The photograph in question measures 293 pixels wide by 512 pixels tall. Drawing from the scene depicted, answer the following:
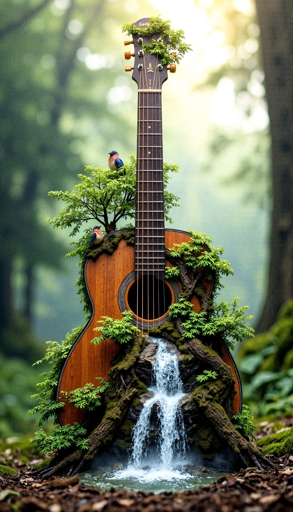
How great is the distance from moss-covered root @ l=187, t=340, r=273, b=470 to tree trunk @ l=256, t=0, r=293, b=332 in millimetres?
5876

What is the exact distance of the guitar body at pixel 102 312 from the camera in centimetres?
471

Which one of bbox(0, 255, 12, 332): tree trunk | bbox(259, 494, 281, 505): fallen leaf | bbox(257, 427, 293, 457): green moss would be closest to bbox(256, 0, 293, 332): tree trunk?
bbox(257, 427, 293, 457): green moss

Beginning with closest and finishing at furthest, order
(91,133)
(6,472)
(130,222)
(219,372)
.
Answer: (219,372)
(6,472)
(130,222)
(91,133)

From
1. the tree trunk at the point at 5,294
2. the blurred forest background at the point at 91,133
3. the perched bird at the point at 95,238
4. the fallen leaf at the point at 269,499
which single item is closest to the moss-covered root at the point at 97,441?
the perched bird at the point at 95,238

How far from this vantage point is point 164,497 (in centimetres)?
343

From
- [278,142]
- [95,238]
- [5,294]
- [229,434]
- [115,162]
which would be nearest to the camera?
[229,434]

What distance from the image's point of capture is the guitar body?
471cm

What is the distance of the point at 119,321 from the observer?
182 inches

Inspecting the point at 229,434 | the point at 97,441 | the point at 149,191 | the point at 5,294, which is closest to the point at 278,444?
the point at 229,434

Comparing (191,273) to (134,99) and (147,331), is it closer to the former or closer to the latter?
(147,331)

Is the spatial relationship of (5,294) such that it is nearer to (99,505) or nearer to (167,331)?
(167,331)

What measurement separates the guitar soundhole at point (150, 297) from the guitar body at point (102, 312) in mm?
103

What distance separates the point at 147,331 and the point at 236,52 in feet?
35.1

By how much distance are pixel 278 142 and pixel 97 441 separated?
7.84m
